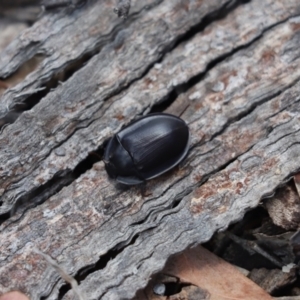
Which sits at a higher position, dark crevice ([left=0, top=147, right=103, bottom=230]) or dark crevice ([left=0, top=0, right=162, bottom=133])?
dark crevice ([left=0, top=0, right=162, bottom=133])

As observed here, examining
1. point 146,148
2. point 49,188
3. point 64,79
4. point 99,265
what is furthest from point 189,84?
point 99,265

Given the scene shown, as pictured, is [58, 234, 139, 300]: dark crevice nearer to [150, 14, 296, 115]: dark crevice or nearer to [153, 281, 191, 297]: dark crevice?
[153, 281, 191, 297]: dark crevice

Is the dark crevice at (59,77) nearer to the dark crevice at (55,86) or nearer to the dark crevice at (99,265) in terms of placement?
the dark crevice at (55,86)

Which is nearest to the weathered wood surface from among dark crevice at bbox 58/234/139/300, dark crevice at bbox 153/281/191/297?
dark crevice at bbox 58/234/139/300

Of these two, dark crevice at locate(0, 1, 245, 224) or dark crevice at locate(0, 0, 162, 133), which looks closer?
dark crevice at locate(0, 1, 245, 224)

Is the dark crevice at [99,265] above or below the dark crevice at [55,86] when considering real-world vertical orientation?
below

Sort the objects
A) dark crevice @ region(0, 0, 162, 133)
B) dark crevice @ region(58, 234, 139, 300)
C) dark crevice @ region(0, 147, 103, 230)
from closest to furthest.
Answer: dark crevice @ region(58, 234, 139, 300) → dark crevice @ region(0, 147, 103, 230) → dark crevice @ region(0, 0, 162, 133)

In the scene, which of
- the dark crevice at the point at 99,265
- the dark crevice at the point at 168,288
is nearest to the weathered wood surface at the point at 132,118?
the dark crevice at the point at 99,265

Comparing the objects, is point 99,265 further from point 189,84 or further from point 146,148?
point 189,84
